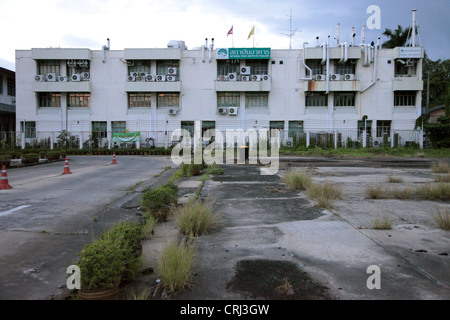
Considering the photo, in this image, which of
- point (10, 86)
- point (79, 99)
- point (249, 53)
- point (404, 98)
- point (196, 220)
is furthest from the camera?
point (10, 86)

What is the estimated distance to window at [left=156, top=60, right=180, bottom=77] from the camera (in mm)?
42406

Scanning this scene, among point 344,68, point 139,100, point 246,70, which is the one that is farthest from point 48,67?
point 344,68

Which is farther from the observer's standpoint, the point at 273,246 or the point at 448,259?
the point at 273,246

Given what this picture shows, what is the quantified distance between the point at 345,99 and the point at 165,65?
2199 centimetres

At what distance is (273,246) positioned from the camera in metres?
5.42

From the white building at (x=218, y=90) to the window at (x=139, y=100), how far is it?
0.40ft

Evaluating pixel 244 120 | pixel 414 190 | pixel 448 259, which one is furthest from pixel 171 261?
pixel 244 120

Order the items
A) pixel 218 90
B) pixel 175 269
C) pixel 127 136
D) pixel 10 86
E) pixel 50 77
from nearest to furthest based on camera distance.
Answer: pixel 175 269, pixel 127 136, pixel 218 90, pixel 50 77, pixel 10 86

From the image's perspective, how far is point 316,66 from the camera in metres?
42.3

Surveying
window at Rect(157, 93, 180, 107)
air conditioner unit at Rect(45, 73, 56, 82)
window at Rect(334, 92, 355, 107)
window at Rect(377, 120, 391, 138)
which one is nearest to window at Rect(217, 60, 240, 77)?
window at Rect(157, 93, 180, 107)

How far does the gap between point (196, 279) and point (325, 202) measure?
4.84 m

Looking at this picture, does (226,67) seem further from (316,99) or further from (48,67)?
(48,67)

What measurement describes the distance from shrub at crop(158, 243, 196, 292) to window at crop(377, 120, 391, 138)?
135 feet
